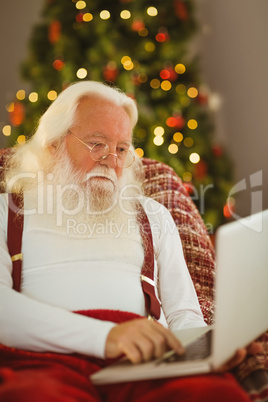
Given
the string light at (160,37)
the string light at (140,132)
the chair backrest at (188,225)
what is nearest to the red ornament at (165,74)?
the string light at (160,37)

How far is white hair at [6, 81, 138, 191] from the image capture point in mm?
1718

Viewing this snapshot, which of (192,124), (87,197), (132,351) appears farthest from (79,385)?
(192,124)

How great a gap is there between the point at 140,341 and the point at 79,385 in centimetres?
18

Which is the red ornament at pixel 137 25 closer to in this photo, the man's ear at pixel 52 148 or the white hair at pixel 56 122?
the white hair at pixel 56 122

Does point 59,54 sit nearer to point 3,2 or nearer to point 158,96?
point 158,96

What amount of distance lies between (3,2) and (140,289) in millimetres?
3457

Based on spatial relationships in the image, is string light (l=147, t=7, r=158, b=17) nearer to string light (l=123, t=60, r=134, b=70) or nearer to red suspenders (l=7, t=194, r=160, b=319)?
string light (l=123, t=60, r=134, b=70)

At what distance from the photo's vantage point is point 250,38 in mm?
3615

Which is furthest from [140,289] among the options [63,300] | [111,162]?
[111,162]

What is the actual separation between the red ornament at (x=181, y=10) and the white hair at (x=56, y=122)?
1.85m

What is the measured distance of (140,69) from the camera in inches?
130

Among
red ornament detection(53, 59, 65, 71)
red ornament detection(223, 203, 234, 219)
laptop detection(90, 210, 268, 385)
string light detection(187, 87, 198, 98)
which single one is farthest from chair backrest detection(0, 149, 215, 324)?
string light detection(187, 87, 198, 98)

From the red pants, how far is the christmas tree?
2.06 m

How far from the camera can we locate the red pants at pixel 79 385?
2.92 feet
